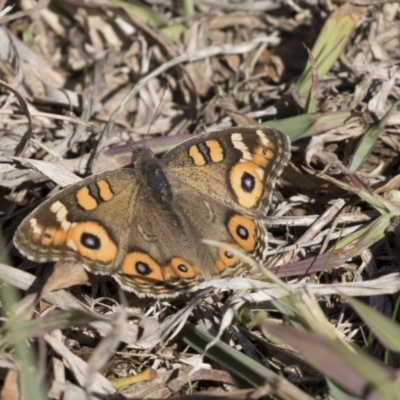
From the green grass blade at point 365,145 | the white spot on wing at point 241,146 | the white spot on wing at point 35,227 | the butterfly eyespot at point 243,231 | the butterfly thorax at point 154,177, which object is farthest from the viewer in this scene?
the green grass blade at point 365,145

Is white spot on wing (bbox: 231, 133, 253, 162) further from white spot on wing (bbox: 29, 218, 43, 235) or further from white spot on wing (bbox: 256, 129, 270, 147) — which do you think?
white spot on wing (bbox: 29, 218, 43, 235)

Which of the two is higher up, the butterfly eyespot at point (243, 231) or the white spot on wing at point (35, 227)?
the white spot on wing at point (35, 227)

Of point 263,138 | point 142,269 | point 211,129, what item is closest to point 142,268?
point 142,269

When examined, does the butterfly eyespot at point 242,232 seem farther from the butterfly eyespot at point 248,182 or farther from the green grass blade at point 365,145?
the green grass blade at point 365,145

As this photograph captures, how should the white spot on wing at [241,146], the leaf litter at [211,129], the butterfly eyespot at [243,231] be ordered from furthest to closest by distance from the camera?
the white spot on wing at [241,146] < the butterfly eyespot at [243,231] < the leaf litter at [211,129]

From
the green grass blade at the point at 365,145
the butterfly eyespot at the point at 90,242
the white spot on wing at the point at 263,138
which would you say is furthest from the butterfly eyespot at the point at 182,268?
the green grass blade at the point at 365,145

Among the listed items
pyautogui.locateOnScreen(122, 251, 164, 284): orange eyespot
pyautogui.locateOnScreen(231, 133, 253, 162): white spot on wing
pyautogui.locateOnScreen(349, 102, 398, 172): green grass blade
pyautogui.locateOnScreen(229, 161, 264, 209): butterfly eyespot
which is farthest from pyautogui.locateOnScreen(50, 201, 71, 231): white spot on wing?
pyautogui.locateOnScreen(349, 102, 398, 172): green grass blade

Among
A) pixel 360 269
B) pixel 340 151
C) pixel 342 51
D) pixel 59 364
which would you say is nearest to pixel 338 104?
pixel 340 151
